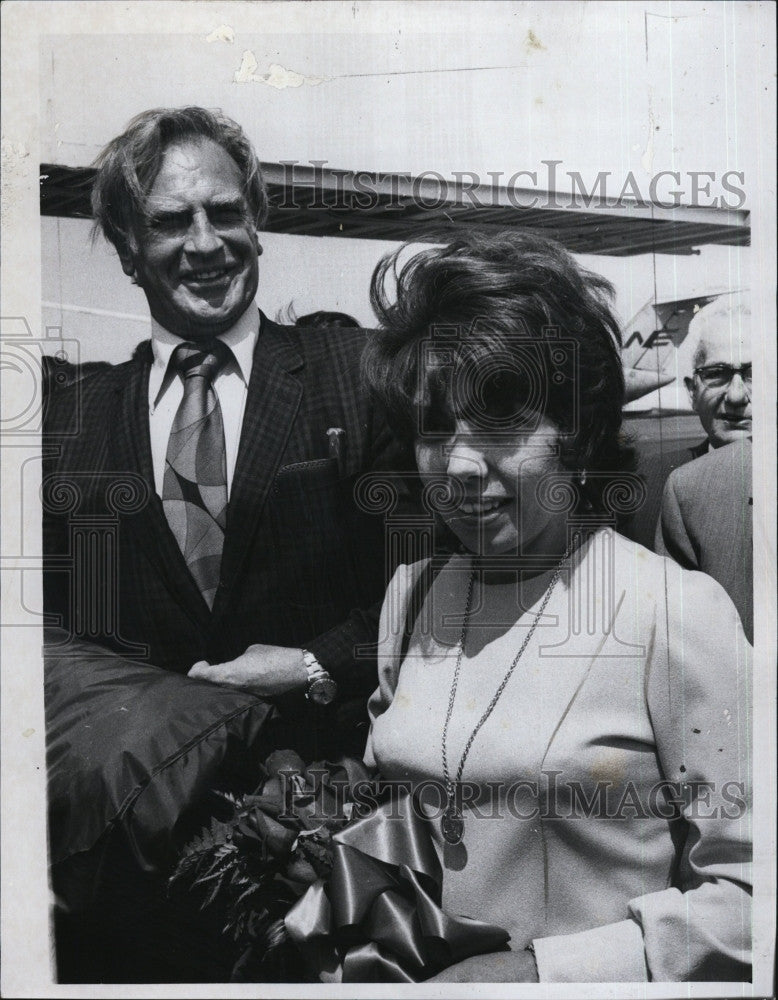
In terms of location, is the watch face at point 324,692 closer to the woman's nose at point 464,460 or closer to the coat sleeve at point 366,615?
the coat sleeve at point 366,615

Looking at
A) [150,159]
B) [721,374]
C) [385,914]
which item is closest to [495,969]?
[385,914]

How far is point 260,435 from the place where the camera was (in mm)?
2477

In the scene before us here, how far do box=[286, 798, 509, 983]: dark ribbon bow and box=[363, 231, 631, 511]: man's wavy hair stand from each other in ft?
3.10

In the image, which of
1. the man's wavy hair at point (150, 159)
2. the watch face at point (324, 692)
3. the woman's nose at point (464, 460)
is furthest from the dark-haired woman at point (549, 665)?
the man's wavy hair at point (150, 159)

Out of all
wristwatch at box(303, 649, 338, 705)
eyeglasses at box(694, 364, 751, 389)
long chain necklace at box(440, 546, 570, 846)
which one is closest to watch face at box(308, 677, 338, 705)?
wristwatch at box(303, 649, 338, 705)

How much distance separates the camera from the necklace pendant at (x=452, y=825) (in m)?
2.37

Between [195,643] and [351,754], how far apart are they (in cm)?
49

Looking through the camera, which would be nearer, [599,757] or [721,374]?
[599,757]

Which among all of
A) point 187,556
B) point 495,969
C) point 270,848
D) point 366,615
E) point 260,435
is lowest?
point 495,969

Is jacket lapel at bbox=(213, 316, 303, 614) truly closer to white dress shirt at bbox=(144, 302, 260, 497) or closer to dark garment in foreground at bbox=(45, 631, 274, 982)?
white dress shirt at bbox=(144, 302, 260, 497)

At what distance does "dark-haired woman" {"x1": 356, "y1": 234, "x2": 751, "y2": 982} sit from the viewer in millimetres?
2342

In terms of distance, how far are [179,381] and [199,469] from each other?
0.24 metres

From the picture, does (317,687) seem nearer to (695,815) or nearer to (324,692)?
(324,692)

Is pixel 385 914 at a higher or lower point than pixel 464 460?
lower
